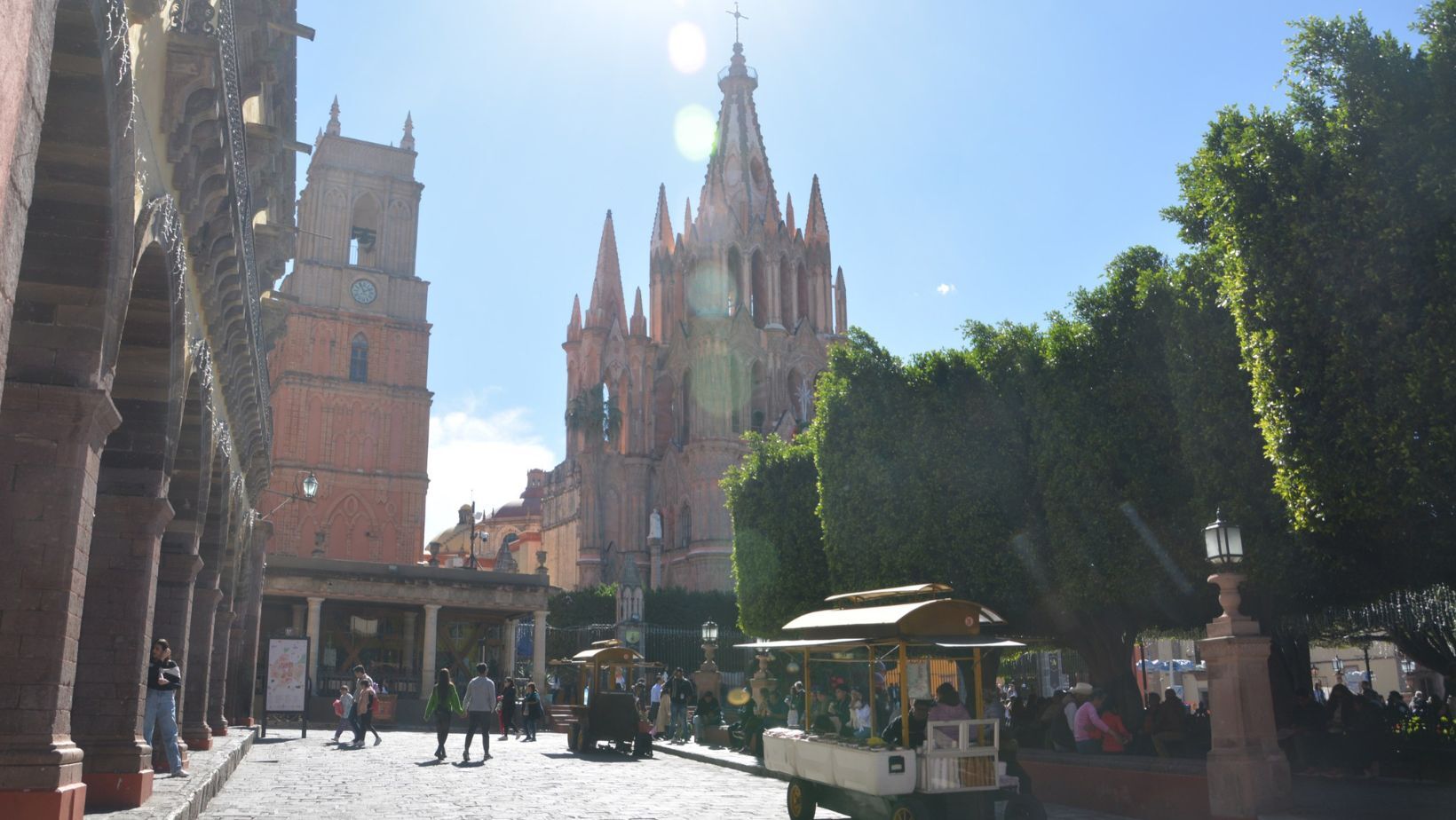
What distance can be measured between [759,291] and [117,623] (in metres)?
54.5

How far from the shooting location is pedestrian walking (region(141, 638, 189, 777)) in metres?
11.0

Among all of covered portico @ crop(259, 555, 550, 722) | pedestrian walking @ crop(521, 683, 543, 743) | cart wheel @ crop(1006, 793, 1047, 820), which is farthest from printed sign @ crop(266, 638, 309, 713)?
cart wheel @ crop(1006, 793, 1047, 820)

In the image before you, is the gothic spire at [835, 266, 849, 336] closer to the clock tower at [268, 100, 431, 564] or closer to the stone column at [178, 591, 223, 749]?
the clock tower at [268, 100, 431, 564]

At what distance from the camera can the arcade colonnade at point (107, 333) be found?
6.00 metres

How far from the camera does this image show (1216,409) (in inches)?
555

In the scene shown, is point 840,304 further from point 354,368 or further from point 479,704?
point 479,704

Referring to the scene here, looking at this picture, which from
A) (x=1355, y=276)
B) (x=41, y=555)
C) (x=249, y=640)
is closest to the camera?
(x=41, y=555)

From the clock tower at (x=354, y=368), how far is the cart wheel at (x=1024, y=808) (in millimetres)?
44525

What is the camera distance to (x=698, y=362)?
59.5 metres

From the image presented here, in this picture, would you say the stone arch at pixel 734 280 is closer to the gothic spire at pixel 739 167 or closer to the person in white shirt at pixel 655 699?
the gothic spire at pixel 739 167

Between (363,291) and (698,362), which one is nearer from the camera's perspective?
(363,291)

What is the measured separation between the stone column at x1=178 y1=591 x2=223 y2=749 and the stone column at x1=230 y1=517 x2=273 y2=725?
28.6ft

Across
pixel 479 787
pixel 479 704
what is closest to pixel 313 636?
pixel 479 704

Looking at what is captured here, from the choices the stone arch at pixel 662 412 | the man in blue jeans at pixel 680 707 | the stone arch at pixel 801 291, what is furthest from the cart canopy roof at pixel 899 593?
the stone arch at pixel 801 291
